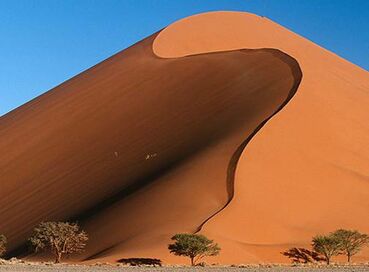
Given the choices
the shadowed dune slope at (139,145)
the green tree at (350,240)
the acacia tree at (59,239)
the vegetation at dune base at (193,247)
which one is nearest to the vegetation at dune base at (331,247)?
the green tree at (350,240)

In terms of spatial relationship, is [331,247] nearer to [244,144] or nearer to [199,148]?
[244,144]

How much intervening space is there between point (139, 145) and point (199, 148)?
15.9 feet

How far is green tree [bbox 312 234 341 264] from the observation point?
28.5 metres

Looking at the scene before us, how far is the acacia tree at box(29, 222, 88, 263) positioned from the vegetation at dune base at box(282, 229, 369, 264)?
→ 855cm

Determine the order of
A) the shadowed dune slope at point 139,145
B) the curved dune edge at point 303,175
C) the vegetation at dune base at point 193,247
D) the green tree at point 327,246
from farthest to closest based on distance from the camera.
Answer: the shadowed dune slope at point 139,145
the curved dune edge at point 303,175
the green tree at point 327,246
the vegetation at dune base at point 193,247

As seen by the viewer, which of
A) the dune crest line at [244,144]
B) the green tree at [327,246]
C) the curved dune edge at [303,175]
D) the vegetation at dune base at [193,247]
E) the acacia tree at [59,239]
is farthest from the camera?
the dune crest line at [244,144]

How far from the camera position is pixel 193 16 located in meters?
57.4

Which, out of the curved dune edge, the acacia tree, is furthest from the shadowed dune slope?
the curved dune edge

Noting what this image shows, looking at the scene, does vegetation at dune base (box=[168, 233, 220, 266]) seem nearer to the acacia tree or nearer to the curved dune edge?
the curved dune edge

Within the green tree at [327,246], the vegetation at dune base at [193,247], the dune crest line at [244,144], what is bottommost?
the green tree at [327,246]

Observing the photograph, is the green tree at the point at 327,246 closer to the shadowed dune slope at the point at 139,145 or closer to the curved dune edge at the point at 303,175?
the curved dune edge at the point at 303,175

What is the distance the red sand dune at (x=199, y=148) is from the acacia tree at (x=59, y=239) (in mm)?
872

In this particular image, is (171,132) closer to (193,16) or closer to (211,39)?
(211,39)

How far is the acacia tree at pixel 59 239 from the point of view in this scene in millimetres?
31312
